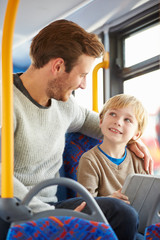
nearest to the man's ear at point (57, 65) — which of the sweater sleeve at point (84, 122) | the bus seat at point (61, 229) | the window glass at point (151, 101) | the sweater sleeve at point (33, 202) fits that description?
the sweater sleeve at point (84, 122)

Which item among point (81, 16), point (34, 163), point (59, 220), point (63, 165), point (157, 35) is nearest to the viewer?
point (59, 220)

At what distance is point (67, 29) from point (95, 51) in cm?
14

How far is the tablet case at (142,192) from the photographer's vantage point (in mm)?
1296

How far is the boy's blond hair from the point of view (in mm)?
1535

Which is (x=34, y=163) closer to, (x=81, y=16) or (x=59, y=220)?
(x=59, y=220)

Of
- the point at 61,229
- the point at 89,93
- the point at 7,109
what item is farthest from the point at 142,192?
the point at 89,93

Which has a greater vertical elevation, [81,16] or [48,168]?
[81,16]

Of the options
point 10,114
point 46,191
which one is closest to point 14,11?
point 10,114

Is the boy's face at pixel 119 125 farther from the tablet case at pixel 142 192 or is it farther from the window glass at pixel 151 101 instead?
the window glass at pixel 151 101

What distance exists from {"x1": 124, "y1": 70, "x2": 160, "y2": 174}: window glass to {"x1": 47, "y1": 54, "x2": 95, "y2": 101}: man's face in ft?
5.49

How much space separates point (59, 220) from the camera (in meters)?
0.83

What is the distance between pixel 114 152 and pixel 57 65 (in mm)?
479

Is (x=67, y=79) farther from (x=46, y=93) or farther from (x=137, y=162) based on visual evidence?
(x=137, y=162)

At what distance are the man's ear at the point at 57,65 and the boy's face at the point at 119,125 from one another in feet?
1.09
